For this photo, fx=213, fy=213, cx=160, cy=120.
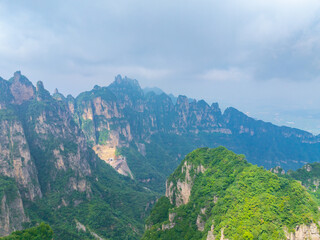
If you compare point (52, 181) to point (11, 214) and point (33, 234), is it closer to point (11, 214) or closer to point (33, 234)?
point (11, 214)

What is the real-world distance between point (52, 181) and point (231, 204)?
270ft

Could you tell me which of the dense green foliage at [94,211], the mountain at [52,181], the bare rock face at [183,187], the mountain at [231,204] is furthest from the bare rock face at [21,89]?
the bare rock face at [183,187]

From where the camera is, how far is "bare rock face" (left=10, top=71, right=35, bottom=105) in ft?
412

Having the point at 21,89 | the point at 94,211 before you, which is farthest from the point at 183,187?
the point at 21,89

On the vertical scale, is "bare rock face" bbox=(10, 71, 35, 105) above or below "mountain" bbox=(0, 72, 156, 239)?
above

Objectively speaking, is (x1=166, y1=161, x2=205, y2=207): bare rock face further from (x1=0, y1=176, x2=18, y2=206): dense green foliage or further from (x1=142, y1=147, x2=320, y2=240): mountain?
(x1=0, y1=176, x2=18, y2=206): dense green foliage

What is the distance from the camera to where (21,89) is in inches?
5054

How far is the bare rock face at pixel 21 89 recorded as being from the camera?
12544 cm

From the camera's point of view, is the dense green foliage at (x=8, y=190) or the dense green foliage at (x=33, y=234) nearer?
the dense green foliage at (x=33, y=234)

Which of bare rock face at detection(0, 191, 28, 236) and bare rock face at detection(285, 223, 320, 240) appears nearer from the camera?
bare rock face at detection(285, 223, 320, 240)

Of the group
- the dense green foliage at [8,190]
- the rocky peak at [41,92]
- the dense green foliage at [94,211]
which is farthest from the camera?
the rocky peak at [41,92]

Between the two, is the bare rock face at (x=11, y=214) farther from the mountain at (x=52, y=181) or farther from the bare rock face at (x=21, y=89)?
the bare rock face at (x=21, y=89)

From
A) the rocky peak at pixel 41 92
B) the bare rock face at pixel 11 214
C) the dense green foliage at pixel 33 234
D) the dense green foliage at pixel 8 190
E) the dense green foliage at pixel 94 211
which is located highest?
the rocky peak at pixel 41 92

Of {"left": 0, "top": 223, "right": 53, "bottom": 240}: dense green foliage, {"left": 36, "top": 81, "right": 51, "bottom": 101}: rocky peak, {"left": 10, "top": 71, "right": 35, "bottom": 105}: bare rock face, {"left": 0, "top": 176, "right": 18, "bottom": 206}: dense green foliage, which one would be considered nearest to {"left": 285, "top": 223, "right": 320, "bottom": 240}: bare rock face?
{"left": 0, "top": 223, "right": 53, "bottom": 240}: dense green foliage
